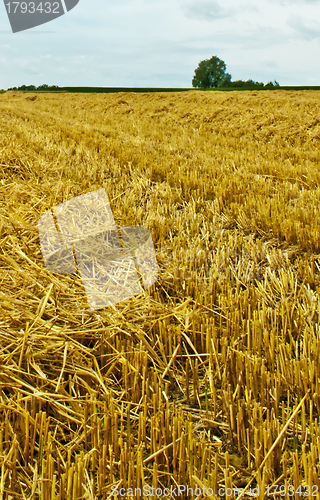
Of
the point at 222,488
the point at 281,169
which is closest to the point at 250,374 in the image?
the point at 222,488

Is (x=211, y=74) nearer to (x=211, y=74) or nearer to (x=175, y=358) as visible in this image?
(x=211, y=74)

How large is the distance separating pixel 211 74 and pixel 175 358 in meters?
79.2

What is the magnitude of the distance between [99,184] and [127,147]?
2.20 m

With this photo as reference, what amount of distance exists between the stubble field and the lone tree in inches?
2958

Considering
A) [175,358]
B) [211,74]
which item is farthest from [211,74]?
[175,358]

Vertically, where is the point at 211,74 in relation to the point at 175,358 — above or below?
above

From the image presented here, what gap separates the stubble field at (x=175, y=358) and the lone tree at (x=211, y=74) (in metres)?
75.1

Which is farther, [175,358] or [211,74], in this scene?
[211,74]

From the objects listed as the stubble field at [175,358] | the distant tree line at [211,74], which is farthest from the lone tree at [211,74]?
the stubble field at [175,358]

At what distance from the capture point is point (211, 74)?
2837 inches

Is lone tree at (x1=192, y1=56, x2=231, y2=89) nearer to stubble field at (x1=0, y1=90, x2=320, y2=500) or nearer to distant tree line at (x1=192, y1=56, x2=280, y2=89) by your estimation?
distant tree line at (x1=192, y1=56, x2=280, y2=89)

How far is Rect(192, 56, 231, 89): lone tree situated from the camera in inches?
2815

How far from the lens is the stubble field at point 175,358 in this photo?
1185mm

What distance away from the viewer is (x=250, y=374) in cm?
148
